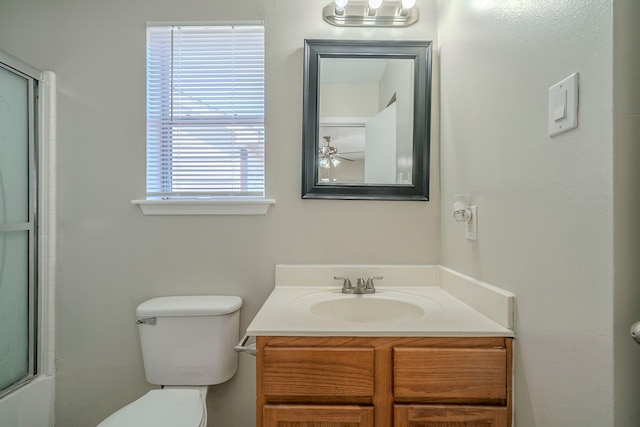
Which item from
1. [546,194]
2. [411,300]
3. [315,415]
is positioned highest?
[546,194]

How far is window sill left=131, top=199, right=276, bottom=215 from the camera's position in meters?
1.47

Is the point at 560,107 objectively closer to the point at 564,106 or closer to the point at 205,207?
the point at 564,106

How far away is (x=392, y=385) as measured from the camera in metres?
0.92

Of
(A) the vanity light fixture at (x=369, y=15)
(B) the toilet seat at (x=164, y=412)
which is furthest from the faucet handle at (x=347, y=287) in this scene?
(A) the vanity light fixture at (x=369, y=15)

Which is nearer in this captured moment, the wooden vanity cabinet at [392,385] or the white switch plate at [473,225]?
the wooden vanity cabinet at [392,385]

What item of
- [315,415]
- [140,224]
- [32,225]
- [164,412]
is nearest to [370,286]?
[315,415]

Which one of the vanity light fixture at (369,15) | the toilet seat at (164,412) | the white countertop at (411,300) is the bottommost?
the toilet seat at (164,412)

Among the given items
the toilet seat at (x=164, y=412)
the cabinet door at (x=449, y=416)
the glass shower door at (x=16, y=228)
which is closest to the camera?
the cabinet door at (x=449, y=416)

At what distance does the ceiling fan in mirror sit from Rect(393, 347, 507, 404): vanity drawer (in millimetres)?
848

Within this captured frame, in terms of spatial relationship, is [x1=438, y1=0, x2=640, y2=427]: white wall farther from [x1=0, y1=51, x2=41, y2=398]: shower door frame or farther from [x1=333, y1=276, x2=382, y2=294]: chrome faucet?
[x1=0, y1=51, x2=41, y2=398]: shower door frame

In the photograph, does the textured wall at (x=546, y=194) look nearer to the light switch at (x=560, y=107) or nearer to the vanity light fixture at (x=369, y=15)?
the light switch at (x=560, y=107)

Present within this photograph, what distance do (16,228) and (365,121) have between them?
5.19 ft

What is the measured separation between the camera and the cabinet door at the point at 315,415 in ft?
2.97

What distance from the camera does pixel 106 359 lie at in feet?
4.95
